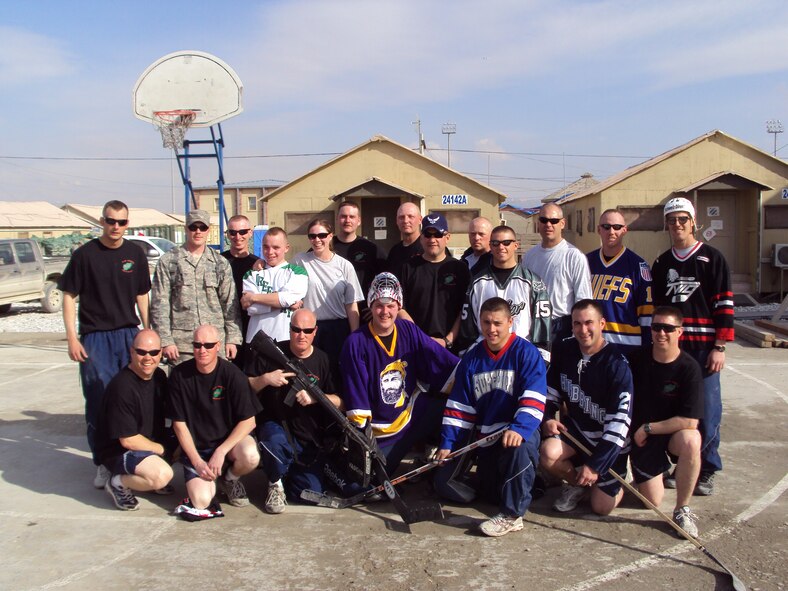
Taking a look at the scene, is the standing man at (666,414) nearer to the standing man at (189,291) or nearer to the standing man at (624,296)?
the standing man at (624,296)

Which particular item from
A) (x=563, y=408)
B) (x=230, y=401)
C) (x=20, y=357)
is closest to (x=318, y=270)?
(x=230, y=401)

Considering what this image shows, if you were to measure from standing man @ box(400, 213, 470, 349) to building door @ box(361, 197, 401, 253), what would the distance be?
14743 mm

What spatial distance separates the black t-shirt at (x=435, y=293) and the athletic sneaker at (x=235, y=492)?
5.87 feet

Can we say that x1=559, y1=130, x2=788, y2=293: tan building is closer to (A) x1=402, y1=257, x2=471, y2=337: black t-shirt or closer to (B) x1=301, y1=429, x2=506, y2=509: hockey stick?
(A) x1=402, y1=257, x2=471, y2=337: black t-shirt

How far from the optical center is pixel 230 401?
15.0 ft

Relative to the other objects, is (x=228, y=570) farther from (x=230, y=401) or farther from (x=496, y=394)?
(x=496, y=394)

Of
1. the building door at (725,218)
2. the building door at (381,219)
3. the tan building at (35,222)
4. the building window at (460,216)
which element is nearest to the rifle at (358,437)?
the building window at (460,216)

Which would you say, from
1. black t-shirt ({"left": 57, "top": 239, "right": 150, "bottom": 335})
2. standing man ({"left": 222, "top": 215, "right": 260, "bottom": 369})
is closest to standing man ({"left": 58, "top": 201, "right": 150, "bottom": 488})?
black t-shirt ({"left": 57, "top": 239, "right": 150, "bottom": 335})

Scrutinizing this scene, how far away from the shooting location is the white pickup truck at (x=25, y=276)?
15.5 meters

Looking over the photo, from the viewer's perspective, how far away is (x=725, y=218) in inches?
712

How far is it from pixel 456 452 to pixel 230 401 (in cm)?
155

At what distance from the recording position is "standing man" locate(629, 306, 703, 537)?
4.16 metres

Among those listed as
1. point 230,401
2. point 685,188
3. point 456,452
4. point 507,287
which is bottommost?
point 456,452

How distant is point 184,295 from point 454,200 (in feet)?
48.6
